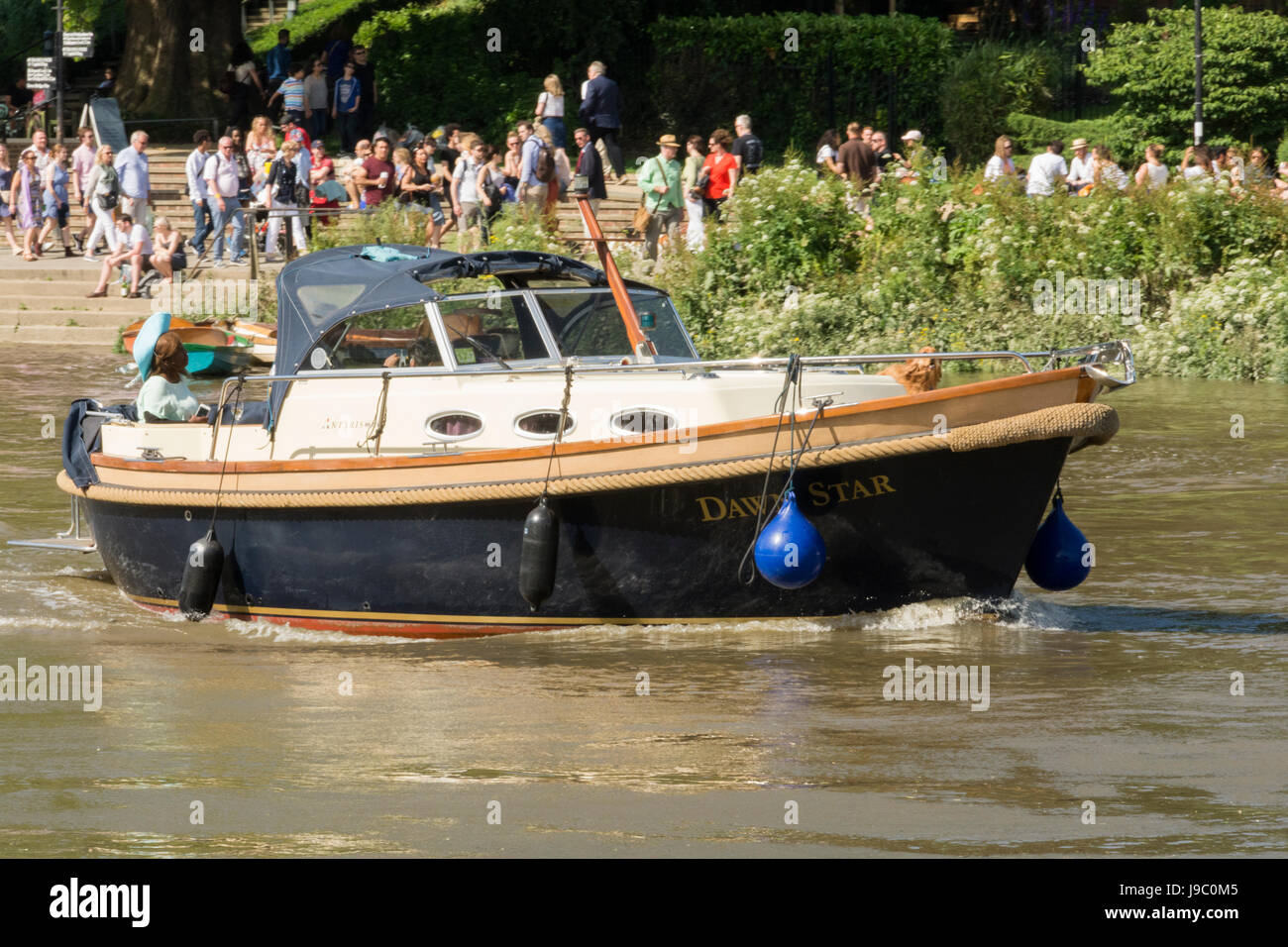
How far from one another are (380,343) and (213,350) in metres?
10.6

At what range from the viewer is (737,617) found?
33.2 ft

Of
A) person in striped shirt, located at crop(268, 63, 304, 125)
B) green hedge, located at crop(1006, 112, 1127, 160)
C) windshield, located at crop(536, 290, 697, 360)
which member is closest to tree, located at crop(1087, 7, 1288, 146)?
green hedge, located at crop(1006, 112, 1127, 160)

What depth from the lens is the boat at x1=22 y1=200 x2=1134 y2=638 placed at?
31.6 feet

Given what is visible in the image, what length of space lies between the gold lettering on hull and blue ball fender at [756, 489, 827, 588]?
0.32m

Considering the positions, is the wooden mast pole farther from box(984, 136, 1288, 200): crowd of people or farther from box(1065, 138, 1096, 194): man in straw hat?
box(1065, 138, 1096, 194): man in straw hat

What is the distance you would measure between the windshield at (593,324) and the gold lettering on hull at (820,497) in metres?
1.61

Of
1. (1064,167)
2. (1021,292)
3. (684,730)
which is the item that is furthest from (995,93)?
(684,730)

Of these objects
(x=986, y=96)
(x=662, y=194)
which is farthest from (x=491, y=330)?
(x=986, y=96)

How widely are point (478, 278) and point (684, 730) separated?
405cm

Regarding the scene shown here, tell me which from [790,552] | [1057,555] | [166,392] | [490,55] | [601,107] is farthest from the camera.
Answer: [490,55]

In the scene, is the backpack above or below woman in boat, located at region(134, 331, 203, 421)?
above

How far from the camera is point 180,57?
3111 centimetres

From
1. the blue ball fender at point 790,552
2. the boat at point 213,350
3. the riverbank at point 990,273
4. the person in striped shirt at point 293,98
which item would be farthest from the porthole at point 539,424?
the person in striped shirt at point 293,98

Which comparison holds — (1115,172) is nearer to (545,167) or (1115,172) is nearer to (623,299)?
(545,167)
